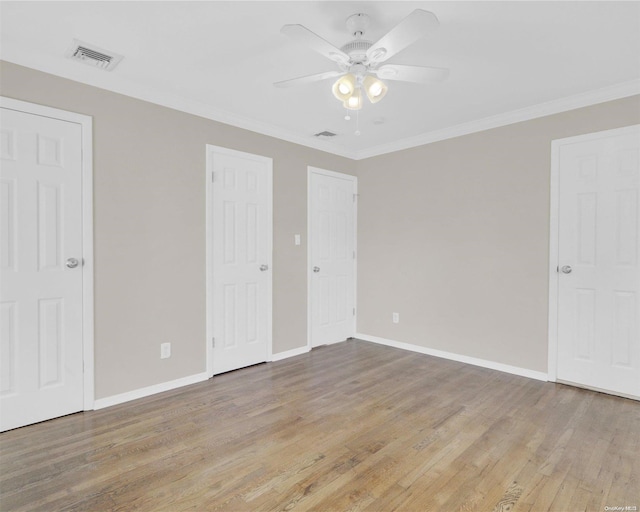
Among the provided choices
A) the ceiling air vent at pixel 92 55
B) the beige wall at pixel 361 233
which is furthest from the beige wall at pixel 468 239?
the ceiling air vent at pixel 92 55

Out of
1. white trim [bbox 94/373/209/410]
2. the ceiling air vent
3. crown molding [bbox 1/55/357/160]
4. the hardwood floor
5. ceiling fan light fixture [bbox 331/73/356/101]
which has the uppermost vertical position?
the ceiling air vent

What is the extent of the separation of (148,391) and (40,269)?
4.04 feet

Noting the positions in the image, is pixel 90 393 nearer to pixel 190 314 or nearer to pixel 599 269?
pixel 190 314

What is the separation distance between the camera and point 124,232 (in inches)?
110

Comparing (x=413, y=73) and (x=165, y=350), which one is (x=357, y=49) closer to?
(x=413, y=73)

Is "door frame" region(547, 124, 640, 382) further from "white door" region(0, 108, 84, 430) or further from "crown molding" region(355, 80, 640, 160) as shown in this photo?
"white door" region(0, 108, 84, 430)

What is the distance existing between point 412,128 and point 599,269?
2166 millimetres

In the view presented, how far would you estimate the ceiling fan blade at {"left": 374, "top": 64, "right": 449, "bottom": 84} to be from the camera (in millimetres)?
2014

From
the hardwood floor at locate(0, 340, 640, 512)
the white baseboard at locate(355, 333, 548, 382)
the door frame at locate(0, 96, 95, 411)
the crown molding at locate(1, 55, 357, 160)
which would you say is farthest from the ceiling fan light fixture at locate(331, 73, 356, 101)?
the white baseboard at locate(355, 333, 548, 382)

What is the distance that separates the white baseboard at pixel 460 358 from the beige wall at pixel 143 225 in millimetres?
2208

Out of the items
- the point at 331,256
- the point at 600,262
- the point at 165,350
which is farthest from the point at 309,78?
the point at 600,262

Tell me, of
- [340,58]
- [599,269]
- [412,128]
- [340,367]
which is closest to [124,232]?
[340,58]

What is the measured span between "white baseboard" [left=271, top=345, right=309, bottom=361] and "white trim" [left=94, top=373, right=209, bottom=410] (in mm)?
800

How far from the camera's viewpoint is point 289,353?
3.96 metres
